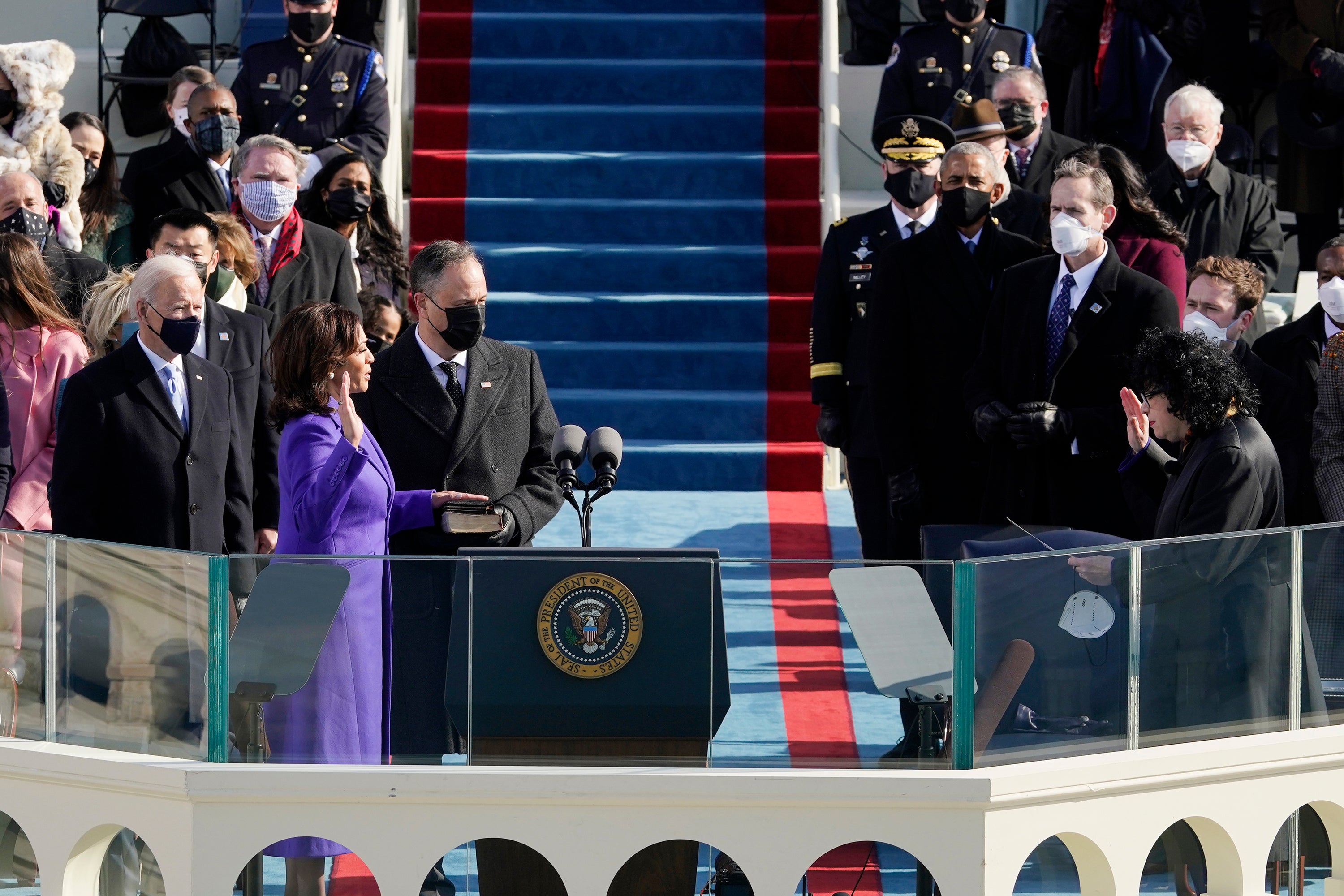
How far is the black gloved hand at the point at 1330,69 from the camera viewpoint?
7871 millimetres

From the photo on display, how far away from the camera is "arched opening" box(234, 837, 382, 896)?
3734mm

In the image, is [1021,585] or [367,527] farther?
[367,527]

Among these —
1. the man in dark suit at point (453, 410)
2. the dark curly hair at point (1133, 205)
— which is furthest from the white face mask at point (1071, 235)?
the man in dark suit at point (453, 410)

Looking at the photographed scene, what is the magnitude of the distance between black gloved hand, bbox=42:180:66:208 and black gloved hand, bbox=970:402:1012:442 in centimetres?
344

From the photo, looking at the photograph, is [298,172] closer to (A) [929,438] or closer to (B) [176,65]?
(A) [929,438]

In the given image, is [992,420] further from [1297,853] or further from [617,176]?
[617,176]

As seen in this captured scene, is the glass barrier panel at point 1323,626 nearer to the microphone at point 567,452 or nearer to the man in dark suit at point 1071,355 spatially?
the man in dark suit at point 1071,355

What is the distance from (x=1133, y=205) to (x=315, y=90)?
13.1 ft

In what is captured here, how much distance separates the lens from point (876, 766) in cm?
362

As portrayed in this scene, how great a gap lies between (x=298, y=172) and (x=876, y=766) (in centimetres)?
362

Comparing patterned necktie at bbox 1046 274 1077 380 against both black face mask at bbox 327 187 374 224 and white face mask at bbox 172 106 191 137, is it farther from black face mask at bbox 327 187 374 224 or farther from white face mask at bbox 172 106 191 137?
white face mask at bbox 172 106 191 137

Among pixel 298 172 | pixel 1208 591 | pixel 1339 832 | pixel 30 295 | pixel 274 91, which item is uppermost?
pixel 274 91

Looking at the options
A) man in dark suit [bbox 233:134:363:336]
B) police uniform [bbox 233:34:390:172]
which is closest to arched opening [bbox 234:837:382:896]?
man in dark suit [bbox 233:134:363:336]

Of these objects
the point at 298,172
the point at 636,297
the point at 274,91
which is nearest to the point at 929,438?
the point at 298,172
